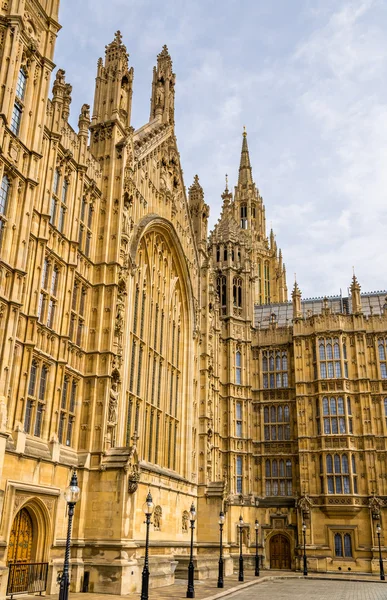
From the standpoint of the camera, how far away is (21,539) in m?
21.4

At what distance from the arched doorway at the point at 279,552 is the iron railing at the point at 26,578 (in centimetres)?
3427

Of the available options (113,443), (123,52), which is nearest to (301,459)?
(113,443)

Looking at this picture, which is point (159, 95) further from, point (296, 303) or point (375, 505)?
point (375, 505)

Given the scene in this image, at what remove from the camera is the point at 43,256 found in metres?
23.3

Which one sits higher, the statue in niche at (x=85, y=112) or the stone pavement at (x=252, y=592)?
the statue in niche at (x=85, y=112)

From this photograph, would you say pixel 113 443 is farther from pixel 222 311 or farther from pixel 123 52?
pixel 222 311

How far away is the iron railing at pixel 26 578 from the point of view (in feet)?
65.6

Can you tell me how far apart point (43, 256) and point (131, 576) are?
44.8ft

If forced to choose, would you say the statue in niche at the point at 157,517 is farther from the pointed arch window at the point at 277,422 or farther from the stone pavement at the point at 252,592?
the pointed arch window at the point at 277,422

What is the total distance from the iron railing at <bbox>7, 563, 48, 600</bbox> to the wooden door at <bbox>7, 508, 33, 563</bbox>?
0.35 metres

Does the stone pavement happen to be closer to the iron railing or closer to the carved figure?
the iron railing

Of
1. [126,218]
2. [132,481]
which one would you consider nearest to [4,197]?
[126,218]

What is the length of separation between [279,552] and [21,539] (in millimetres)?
35786

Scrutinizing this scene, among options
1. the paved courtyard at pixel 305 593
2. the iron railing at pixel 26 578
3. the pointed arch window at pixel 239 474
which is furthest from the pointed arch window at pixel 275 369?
the iron railing at pixel 26 578
